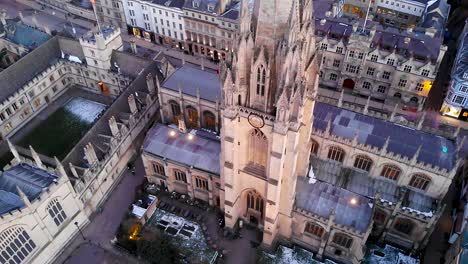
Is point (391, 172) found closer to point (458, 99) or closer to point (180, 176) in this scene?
point (458, 99)

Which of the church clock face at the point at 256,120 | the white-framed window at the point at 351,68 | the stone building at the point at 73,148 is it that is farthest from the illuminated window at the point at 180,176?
the white-framed window at the point at 351,68

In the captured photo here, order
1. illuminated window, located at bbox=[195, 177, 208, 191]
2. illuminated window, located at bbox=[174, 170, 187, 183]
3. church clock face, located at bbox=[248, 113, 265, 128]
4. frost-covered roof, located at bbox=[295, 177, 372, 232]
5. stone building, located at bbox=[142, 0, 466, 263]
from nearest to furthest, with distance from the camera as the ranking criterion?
stone building, located at bbox=[142, 0, 466, 263], church clock face, located at bbox=[248, 113, 265, 128], frost-covered roof, located at bbox=[295, 177, 372, 232], illuminated window, located at bbox=[195, 177, 208, 191], illuminated window, located at bbox=[174, 170, 187, 183]

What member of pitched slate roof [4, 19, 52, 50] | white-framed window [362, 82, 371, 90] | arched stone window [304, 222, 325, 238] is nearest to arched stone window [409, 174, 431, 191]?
arched stone window [304, 222, 325, 238]

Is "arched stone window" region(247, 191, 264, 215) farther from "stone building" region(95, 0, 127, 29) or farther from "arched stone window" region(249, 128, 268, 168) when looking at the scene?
"stone building" region(95, 0, 127, 29)

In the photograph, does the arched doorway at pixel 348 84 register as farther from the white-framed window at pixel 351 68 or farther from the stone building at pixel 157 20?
the stone building at pixel 157 20

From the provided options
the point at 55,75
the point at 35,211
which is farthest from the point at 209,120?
the point at 55,75

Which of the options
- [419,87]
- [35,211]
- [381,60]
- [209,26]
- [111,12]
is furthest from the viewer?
[111,12]

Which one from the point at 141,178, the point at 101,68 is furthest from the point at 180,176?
the point at 101,68

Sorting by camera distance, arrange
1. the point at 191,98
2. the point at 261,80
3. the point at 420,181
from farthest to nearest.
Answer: the point at 191,98
the point at 420,181
the point at 261,80
